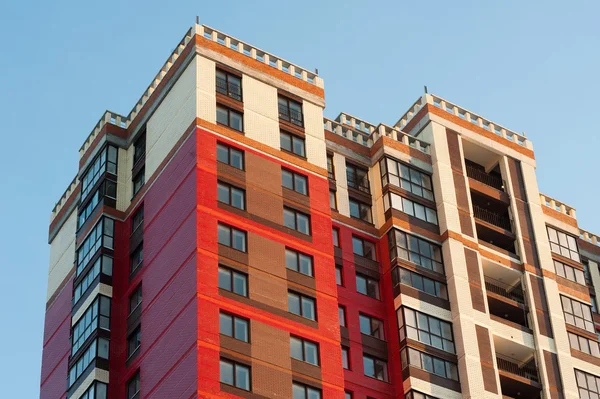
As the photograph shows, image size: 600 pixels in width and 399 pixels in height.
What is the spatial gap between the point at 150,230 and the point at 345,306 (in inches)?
597

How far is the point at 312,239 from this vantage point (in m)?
93.1

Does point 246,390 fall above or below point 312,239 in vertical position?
below

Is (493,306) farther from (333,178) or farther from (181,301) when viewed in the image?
(181,301)

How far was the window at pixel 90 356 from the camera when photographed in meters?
93.4

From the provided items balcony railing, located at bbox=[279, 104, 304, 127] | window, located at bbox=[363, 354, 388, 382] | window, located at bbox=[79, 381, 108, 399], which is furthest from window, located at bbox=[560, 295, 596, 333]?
window, located at bbox=[79, 381, 108, 399]

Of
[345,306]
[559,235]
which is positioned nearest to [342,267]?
[345,306]

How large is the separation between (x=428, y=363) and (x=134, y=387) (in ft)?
67.8

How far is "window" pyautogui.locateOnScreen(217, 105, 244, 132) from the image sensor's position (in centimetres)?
9512

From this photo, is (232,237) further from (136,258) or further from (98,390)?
(98,390)

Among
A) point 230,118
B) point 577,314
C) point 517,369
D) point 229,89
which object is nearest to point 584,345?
point 577,314

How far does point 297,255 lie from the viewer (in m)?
91.5

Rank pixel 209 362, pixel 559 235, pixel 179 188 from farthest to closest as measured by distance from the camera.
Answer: pixel 559 235, pixel 179 188, pixel 209 362

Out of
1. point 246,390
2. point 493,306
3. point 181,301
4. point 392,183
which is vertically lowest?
point 246,390

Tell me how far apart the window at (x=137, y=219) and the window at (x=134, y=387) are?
1226 cm
